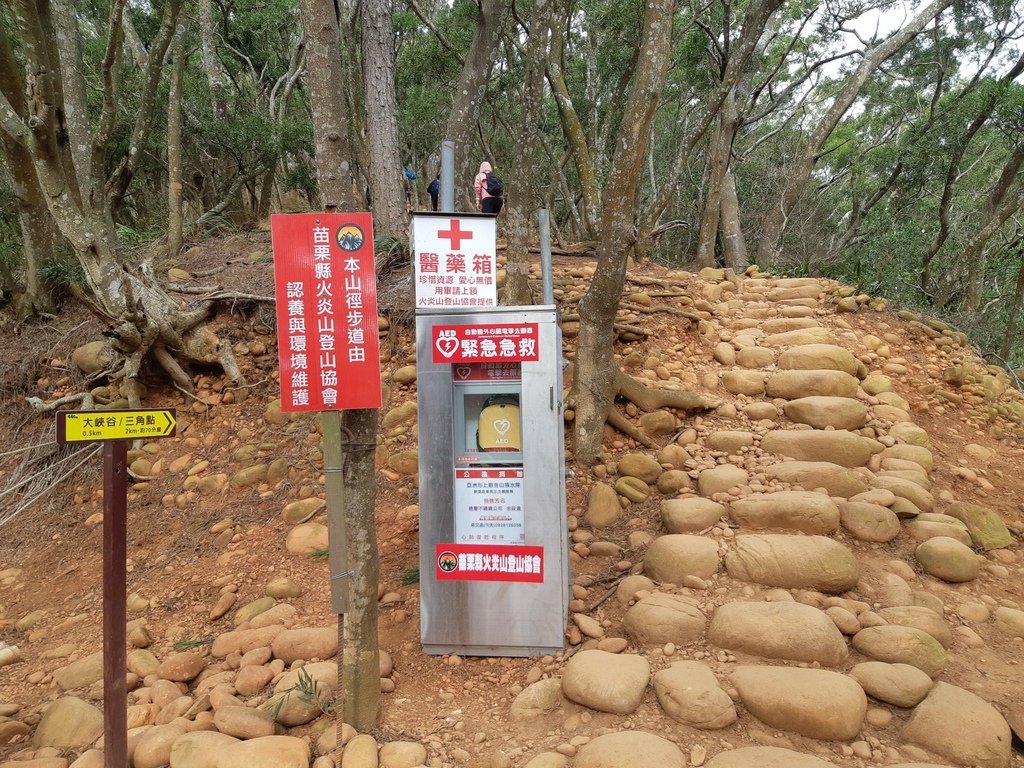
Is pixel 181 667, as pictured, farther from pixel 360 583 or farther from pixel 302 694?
pixel 360 583

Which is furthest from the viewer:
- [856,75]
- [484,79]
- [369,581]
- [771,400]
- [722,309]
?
[856,75]

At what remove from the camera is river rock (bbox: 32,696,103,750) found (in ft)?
9.01

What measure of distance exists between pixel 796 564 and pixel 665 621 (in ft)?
2.72

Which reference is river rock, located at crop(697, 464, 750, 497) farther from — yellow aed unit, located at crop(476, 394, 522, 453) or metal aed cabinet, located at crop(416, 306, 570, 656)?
yellow aed unit, located at crop(476, 394, 522, 453)

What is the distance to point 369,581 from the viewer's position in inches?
103

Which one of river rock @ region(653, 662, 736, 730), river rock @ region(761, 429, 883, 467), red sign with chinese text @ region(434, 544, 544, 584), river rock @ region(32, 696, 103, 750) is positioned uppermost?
river rock @ region(761, 429, 883, 467)

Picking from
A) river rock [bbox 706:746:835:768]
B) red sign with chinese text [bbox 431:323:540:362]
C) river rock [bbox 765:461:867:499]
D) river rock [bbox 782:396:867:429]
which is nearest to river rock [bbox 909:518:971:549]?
river rock [bbox 765:461:867:499]

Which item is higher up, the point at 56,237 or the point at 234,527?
the point at 56,237

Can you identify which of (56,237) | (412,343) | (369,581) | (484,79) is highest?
(484,79)

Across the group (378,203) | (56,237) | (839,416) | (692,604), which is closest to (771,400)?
(839,416)

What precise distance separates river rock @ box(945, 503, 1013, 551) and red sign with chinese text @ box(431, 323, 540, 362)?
9.91 feet

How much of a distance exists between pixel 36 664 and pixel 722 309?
21.9 ft

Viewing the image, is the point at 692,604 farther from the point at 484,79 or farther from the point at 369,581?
the point at 484,79

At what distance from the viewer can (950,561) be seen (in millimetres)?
3264
